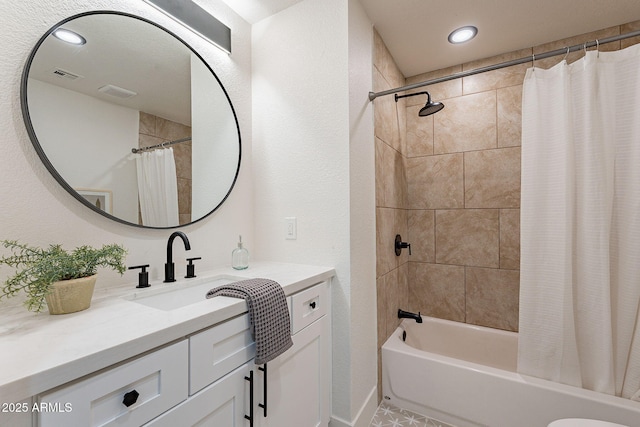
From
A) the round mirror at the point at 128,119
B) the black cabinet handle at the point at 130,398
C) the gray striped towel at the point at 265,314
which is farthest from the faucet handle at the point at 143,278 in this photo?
the black cabinet handle at the point at 130,398

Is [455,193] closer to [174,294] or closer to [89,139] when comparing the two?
[174,294]

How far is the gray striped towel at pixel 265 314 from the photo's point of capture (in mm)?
958

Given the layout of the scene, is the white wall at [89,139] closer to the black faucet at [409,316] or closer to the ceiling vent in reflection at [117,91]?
the ceiling vent in reflection at [117,91]

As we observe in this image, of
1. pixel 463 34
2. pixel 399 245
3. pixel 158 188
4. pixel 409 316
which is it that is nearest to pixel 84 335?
pixel 158 188

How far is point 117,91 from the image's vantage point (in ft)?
3.84

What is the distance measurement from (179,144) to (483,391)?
209 centimetres

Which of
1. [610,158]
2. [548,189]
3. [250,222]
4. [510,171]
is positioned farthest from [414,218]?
[250,222]

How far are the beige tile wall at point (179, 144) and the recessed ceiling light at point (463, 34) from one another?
5.99 feet

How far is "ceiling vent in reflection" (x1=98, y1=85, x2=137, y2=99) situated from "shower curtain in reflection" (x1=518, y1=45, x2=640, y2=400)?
78.7 inches

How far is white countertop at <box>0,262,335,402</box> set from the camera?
520 mm

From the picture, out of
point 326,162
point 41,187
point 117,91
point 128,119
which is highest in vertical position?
point 117,91

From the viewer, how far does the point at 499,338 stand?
2088mm

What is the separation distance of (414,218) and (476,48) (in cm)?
137

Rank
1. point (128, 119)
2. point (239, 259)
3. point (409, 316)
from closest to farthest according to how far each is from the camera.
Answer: point (128, 119) < point (239, 259) < point (409, 316)
